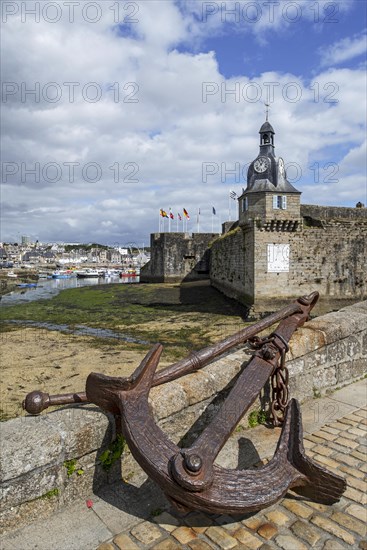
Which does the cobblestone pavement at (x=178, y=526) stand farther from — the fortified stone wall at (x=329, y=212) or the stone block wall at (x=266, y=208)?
the fortified stone wall at (x=329, y=212)

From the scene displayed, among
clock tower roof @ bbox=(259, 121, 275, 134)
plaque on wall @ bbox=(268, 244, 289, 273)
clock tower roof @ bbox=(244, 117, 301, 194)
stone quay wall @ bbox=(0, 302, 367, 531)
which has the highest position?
clock tower roof @ bbox=(259, 121, 275, 134)

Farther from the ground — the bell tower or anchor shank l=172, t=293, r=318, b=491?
the bell tower

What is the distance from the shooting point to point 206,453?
206 centimetres

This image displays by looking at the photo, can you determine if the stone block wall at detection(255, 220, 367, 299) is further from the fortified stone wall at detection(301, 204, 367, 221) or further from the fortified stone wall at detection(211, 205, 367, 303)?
the fortified stone wall at detection(301, 204, 367, 221)

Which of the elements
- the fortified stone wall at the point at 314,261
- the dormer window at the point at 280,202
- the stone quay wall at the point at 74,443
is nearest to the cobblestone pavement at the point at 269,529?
the stone quay wall at the point at 74,443

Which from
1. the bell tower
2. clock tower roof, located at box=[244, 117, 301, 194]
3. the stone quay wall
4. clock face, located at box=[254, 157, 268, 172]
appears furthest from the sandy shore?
clock face, located at box=[254, 157, 268, 172]

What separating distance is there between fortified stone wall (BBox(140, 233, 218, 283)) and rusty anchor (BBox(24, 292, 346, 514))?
37.5 m

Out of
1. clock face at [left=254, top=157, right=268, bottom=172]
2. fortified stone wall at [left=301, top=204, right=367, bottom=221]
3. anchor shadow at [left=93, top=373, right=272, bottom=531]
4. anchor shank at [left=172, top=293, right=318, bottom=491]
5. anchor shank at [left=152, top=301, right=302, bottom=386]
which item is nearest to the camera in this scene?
anchor shank at [left=172, top=293, right=318, bottom=491]

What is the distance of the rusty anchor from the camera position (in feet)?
6.33

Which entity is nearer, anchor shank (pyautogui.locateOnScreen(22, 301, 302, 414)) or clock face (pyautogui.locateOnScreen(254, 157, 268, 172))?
anchor shank (pyautogui.locateOnScreen(22, 301, 302, 414))

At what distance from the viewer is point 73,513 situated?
95.0 inches

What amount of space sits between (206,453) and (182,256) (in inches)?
1527

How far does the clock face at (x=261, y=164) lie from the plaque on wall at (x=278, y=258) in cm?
975

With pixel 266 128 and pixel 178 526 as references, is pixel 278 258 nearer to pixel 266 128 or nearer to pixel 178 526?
pixel 266 128
